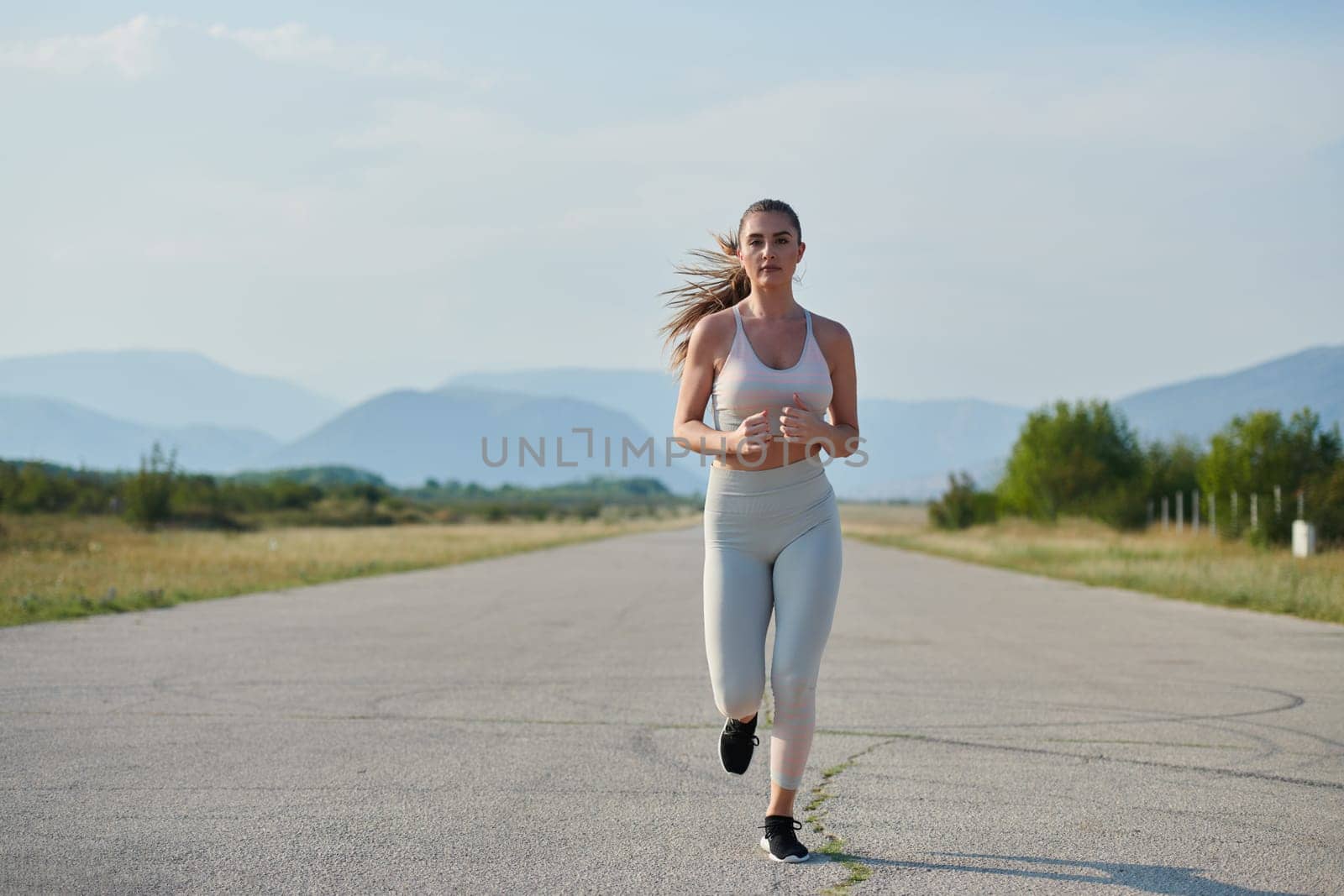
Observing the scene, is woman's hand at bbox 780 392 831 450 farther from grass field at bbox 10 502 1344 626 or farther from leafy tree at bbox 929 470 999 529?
leafy tree at bbox 929 470 999 529

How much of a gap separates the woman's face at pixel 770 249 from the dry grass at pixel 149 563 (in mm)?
11808

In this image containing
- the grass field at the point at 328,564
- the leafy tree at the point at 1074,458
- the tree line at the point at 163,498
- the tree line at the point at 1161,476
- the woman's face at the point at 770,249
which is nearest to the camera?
the woman's face at the point at 770,249

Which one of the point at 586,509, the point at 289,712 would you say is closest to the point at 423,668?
the point at 289,712

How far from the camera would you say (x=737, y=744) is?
4980 mm

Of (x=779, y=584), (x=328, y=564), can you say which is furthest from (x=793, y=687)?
(x=328, y=564)

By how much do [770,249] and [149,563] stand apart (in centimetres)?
2479

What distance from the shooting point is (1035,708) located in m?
8.71

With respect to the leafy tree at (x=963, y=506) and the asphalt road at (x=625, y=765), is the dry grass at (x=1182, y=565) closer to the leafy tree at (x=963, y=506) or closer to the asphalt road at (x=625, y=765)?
the asphalt road at (x=625, y=765)

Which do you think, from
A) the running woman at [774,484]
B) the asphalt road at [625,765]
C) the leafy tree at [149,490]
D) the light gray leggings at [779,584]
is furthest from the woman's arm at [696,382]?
the leafy tree at [149,490]

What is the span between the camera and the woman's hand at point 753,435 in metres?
4.48

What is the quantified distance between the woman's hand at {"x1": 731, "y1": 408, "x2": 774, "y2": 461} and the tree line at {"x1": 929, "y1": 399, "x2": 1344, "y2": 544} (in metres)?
30.3

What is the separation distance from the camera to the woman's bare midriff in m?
4.63

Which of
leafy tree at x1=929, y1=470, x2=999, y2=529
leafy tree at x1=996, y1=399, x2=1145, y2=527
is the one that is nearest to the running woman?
leafy tree at x1=996, y1=399, x2=1145, y2=527

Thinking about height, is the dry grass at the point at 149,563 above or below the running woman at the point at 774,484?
below
